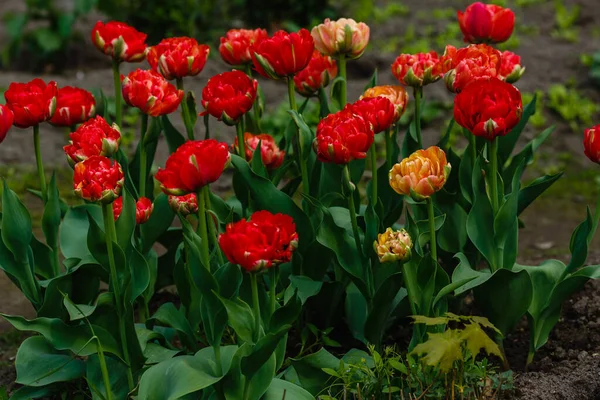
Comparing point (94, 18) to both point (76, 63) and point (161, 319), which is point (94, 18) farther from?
point (161, 319)

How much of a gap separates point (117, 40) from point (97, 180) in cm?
60

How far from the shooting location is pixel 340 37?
105 inches

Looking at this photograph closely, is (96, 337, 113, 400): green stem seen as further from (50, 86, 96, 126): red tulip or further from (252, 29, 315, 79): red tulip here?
(252, 29, 315, 79): red tulip

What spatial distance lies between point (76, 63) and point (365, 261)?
4029 mm

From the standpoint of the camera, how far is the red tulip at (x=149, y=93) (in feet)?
8.68

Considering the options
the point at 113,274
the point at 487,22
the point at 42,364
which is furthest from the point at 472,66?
the point at 42,364

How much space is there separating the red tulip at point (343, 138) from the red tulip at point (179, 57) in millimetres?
518

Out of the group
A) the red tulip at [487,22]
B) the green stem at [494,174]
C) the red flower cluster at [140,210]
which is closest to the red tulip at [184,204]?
the red flower cluster at [140,210]

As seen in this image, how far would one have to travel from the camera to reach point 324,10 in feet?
20.7

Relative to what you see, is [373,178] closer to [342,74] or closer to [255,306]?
[342,74]

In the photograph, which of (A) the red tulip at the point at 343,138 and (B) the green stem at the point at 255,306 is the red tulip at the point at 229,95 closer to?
(A) the red tulip at the point at 343,138

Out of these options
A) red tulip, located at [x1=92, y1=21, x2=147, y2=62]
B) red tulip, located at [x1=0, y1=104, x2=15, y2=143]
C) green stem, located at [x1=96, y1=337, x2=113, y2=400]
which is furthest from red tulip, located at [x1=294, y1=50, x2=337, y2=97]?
green stem, located at [x1=96, y1=337, x2=113, y2=400]

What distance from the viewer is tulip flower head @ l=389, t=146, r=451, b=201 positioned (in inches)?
91.9

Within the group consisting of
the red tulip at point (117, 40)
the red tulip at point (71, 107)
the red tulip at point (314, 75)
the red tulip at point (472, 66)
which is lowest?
the red tulip at point (71, 107)
